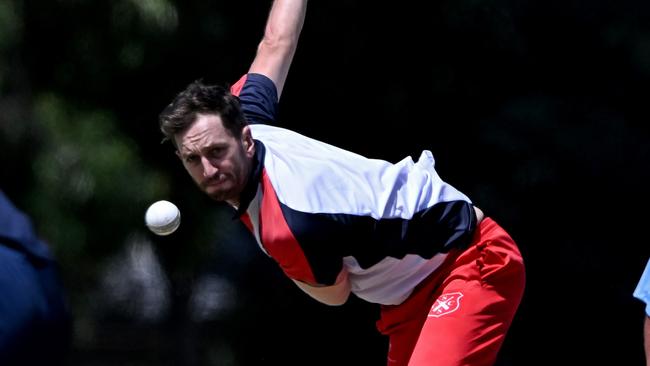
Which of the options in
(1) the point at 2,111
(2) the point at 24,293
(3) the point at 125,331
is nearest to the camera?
(2) the point at 24,293

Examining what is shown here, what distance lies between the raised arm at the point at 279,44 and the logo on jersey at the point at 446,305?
1.05 m


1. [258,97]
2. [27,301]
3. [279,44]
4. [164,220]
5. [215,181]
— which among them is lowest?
[164,220]

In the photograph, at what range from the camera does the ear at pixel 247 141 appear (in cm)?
466

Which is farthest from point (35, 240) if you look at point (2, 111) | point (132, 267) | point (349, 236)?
point (132, 267)

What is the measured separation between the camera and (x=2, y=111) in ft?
27.6

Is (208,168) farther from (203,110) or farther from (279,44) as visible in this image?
(279,44)

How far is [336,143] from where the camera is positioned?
904 cm

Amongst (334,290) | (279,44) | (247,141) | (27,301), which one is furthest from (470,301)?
(27,301)

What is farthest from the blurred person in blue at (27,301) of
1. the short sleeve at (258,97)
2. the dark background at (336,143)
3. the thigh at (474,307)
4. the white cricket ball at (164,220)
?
the dark background at (336,143)

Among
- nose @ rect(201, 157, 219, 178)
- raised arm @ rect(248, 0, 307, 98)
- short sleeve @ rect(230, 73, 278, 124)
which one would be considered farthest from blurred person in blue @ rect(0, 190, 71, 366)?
raised arm @ rect(248, 0, 307, 98)

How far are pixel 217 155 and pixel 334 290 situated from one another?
66 cm

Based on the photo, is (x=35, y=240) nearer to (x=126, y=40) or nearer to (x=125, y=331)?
(x=126, y=40)

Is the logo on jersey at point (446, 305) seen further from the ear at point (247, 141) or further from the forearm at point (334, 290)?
the ear at point (247, 141)

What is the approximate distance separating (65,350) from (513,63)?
658 centimetres
